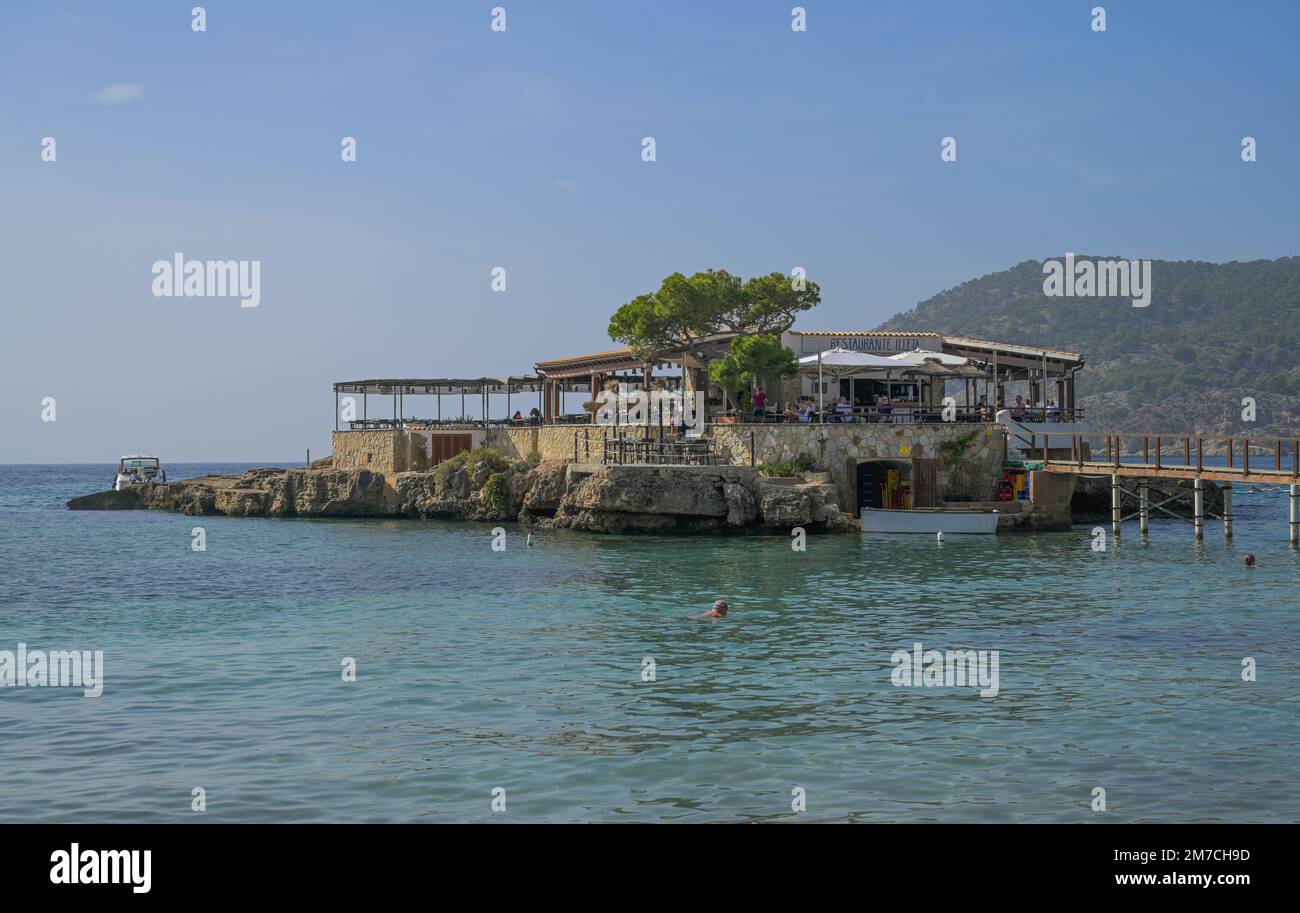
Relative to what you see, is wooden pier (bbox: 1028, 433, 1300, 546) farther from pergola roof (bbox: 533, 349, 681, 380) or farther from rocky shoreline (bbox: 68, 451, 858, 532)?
pergola roof (bbox: 533, 349, 681, 380)

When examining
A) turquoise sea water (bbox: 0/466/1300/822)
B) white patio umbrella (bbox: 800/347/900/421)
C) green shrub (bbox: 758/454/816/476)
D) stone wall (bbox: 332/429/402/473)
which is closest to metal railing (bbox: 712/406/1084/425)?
white patio umbrella (bbox: 800/347/900/421)

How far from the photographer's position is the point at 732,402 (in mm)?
47969

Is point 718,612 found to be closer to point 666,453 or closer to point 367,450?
point 666,453

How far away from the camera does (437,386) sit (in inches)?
2581

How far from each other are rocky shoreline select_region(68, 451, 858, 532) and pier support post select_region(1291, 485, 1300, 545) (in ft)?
43.1

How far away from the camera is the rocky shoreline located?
40.6 meters

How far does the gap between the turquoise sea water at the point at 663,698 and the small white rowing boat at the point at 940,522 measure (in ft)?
27.3

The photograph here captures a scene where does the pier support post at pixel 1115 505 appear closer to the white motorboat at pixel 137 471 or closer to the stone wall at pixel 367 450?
the stone wall at pixel 367 450

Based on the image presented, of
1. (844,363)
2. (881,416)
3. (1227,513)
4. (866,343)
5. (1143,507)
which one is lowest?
(1227,513)

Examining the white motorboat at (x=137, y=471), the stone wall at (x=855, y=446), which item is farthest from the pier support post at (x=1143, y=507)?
the white motorboat at (x=137, y=471)

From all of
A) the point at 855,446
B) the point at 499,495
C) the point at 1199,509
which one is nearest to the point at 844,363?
the point at 855,446

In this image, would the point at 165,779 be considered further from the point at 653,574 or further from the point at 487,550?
the point at 487,550

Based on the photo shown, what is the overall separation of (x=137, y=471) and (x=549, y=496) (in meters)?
49.5
